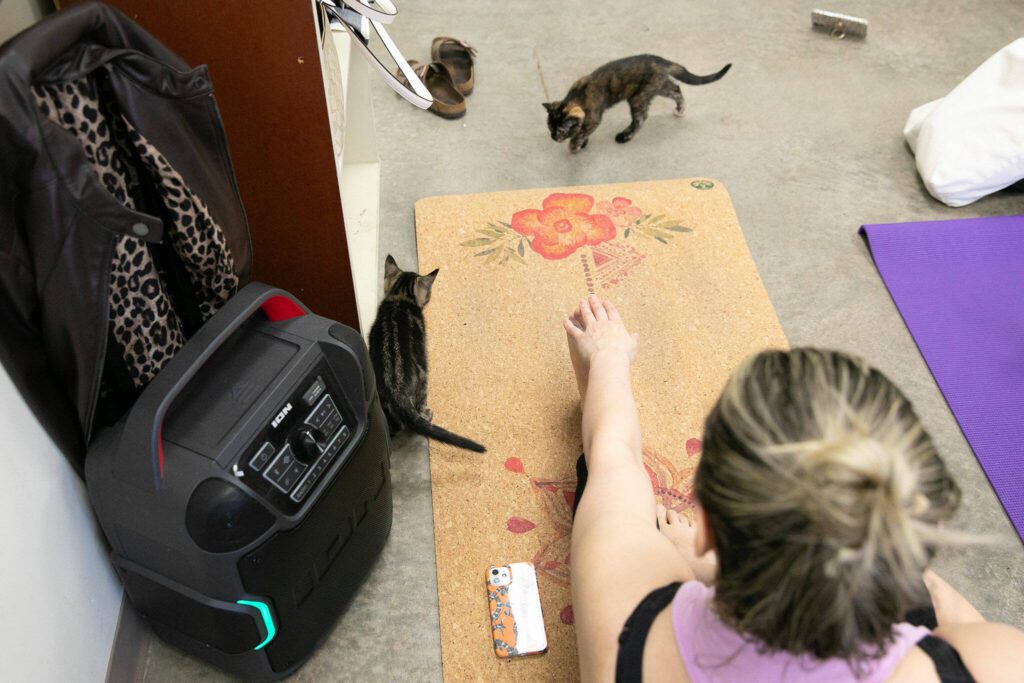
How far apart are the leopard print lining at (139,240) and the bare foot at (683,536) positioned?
0.77m

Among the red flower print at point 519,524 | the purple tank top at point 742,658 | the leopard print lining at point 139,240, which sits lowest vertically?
the red flower print at point 519,524

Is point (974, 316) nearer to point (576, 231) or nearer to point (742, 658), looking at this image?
point (576, 231)

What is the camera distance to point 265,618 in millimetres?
1055

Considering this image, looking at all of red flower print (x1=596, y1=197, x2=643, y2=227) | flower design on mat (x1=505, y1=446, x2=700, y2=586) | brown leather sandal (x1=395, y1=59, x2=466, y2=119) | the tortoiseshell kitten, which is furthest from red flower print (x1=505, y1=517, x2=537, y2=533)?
brown leather sandal (x1=395, y1=59, x2=466, y2=119)

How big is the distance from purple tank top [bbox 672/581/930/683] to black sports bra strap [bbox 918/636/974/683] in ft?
0.11

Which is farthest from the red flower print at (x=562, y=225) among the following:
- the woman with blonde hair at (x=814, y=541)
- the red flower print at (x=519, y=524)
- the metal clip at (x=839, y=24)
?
the metal clip at (x=839, y=24)

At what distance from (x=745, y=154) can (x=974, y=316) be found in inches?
30.8

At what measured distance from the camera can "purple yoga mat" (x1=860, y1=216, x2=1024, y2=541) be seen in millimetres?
1555

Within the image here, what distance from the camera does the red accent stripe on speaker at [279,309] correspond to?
1078 mm

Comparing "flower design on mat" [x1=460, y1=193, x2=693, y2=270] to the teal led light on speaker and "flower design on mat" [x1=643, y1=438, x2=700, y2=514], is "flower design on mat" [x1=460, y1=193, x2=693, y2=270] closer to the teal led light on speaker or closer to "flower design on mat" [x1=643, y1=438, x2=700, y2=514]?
"flower design on mat" [x1=643, y1=438, x2=700, y2=514]

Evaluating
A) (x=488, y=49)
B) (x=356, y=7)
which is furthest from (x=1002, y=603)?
(x=488, y=49)

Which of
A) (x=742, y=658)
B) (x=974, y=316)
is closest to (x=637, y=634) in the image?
(x=742, y=658)

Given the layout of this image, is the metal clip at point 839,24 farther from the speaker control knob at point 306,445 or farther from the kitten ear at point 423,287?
the speaker control knob at point 306,445

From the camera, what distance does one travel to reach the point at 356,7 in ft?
4.37
